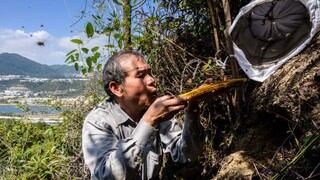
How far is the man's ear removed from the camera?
2367 millimetres

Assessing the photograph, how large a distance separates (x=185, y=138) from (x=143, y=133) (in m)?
0.45

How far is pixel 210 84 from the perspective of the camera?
7.13 ft

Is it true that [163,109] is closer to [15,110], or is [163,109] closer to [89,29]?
[89,29]

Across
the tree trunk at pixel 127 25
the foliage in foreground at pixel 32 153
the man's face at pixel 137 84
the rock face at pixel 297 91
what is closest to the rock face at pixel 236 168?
the rock face at pixel 297 91

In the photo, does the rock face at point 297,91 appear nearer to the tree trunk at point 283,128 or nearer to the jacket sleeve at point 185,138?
the tree trunk at point 283,128

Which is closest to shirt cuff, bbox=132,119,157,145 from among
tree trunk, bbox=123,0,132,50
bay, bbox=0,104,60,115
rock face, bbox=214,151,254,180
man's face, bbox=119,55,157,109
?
man's face, bbox=119,55,157,109

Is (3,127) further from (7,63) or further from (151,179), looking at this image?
(7,63)

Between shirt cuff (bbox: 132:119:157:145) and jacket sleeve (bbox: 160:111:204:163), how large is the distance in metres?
0.37

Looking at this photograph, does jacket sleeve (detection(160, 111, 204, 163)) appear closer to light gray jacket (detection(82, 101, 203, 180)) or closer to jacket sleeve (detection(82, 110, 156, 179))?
light gray jacket (detection(82, 101, 203, 180))

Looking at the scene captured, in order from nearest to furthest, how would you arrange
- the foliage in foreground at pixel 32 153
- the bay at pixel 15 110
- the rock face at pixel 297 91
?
the rock face at pixel 297 91 → the foliage in foreground at pixel 32 153 → the bay at pixel 15 110

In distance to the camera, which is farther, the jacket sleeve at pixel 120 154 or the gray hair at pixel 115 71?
the gray hair at pixel 115 71

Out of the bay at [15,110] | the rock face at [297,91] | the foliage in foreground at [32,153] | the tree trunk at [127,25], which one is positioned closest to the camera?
the rock face at [297,91]

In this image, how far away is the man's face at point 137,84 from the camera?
2.29m

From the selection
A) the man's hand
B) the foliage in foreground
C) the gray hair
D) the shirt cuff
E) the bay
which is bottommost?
the foliage in foreground
